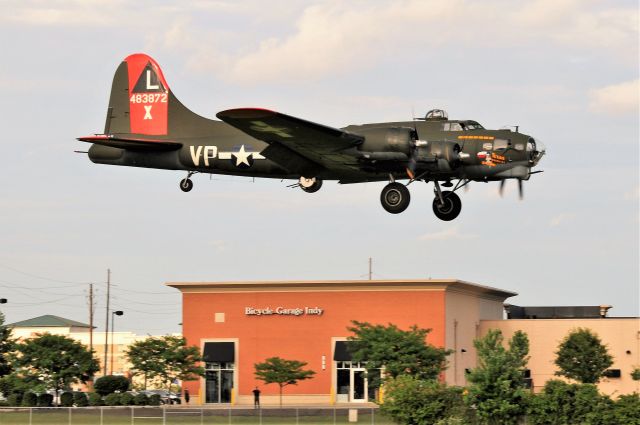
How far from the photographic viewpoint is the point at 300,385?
8462 centimetres

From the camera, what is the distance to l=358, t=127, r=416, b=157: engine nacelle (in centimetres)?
3816

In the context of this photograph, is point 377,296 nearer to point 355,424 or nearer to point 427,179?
point 355,424

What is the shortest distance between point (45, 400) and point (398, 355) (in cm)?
2629

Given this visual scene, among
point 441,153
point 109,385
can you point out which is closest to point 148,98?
point 441,153

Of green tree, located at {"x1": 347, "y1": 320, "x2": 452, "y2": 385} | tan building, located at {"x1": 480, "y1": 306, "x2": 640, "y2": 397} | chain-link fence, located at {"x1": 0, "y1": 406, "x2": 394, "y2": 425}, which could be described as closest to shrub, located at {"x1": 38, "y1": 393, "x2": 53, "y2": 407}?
chain-link fence, located at {"x1": 0, "y1": 406, "x2": 394, "y2": 425}

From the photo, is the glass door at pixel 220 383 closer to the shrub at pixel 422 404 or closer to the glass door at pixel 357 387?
the glass door at pixel 357 387

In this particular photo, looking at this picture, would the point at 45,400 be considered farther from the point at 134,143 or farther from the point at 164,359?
the point at 134,143

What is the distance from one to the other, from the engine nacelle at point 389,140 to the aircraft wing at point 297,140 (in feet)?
1.08

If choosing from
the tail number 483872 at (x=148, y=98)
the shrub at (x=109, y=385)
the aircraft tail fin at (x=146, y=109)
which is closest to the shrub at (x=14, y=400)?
the shrub at (x=109, y=385)

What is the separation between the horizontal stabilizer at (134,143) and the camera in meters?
42.5

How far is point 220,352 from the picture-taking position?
86.8m

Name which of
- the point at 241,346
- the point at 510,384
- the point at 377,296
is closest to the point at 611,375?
the point at 377,296

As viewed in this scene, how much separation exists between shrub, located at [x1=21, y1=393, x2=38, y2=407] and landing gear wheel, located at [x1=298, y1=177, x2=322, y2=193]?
39.4 m

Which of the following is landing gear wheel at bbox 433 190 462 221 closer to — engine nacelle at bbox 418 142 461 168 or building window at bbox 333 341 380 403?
engine nacelle at bbox 418 142 461 168
